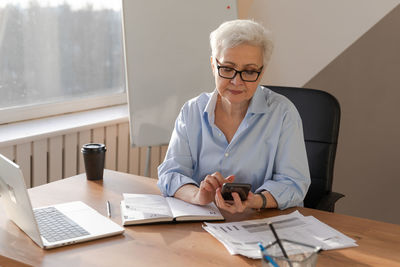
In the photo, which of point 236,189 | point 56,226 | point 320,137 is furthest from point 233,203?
point 320,137

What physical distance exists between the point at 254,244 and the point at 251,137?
0.60 m

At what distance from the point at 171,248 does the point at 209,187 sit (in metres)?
0.33

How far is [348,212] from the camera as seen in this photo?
3789 mm

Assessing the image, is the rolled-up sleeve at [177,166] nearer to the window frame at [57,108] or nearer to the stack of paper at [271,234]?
the stack of paper at [271,234]

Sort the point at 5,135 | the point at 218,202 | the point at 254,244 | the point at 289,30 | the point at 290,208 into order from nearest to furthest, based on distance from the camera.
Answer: the point at 254,244 < the point at 218,202 < the point at 290,208 < the point at 5,135 < the point at 289,30

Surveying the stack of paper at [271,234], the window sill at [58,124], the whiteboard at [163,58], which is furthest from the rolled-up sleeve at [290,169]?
the window sill at [58,124]

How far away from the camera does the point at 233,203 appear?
1.85 m

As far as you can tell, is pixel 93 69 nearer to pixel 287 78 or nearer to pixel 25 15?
pixel 25 15

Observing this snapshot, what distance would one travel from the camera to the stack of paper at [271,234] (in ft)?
5.27

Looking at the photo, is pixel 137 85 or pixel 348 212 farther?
pixel 348 212

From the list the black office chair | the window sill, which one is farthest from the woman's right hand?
the window sill

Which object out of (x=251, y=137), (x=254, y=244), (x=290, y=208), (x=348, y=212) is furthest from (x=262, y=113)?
(x=348, y=212)

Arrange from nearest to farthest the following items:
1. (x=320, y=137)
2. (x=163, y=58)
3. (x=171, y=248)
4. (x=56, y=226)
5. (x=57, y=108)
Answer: (x=171, y=248), (x=56, y=226), (x=320, y=137), (x=163, y=58), (x=57, y=108)

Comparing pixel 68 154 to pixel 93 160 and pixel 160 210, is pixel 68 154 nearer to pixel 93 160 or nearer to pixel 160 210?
pixel 93 160
